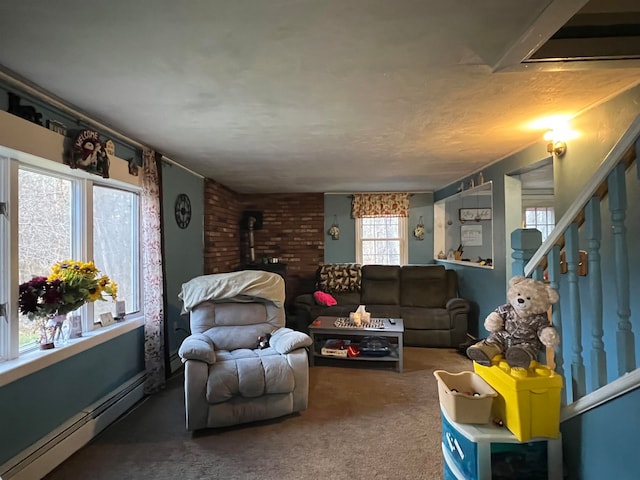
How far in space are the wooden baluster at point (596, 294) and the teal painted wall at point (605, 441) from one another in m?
0.12

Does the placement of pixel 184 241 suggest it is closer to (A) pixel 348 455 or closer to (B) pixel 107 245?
(B) pixel 107 245

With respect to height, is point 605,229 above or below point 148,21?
below

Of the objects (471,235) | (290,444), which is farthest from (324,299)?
(471,235)

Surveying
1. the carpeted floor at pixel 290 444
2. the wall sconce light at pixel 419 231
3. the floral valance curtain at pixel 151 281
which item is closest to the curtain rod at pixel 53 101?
the floral valance curtain at pixel 151 281

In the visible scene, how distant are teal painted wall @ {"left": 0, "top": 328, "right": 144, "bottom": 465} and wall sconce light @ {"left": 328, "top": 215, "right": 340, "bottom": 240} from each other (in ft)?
12.5

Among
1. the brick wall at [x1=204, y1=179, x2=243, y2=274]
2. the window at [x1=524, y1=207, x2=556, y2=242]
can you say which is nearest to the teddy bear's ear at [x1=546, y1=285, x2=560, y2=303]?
the brick wall at [x1=204, y1=179, x2=243, y2=274]

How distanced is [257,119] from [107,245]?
165 centimetres

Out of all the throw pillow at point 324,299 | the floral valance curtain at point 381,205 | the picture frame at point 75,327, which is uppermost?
the floral valance curtain at point 381,205

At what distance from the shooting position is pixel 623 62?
5.78 ft

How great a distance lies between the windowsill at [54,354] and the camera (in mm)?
1924

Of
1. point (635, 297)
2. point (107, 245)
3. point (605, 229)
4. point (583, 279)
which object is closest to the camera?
point (635, 297)

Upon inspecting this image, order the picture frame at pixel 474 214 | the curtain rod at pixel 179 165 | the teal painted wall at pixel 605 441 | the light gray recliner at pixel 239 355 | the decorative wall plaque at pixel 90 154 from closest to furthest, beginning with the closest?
the teal painted wall at pixel 605 441
the decorative wall plaque at pixel 90 154
the light gray recliner at pixel 239 355
the curtain rod at pixel 179 165
the picture frame at pixel 474 214

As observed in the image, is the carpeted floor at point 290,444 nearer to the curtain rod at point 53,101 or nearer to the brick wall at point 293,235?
the curtain rod at point 53,101

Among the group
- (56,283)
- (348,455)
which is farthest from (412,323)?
(56,283)
